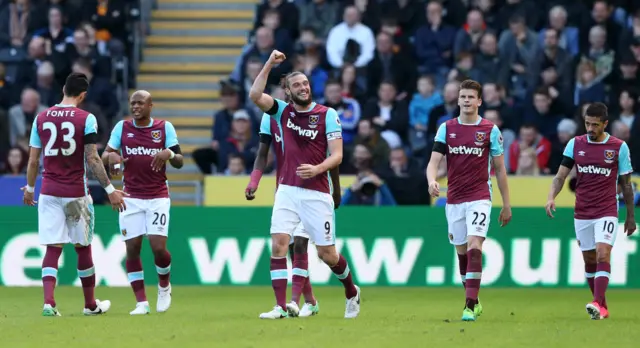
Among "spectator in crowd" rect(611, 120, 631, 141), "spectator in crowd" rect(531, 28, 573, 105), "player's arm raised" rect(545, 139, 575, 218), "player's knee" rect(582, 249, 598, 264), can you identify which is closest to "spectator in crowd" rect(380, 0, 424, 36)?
"spectator in crowd" rect(531, 28, 573, 105)

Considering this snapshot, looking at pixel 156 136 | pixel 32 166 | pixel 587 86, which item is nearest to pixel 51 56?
pixel 587 86

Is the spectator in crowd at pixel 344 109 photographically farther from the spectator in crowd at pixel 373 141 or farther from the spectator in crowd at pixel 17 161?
the spectator in crowd at pixel 17 161

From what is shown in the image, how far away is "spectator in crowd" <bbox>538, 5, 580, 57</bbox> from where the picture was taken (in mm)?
23567

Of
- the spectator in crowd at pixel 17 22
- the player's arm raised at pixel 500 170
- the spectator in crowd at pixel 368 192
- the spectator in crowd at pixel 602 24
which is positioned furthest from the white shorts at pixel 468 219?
the spectator in crowd at pixel 17 22

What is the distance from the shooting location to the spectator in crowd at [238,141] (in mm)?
22516

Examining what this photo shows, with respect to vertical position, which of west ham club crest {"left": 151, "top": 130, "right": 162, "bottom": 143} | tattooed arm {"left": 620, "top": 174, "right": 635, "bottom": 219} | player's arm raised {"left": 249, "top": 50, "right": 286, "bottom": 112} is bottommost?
tattooed arm {"left": 620, "top": 174, "right": 635, "bottom": 219}

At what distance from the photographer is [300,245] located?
14172mm

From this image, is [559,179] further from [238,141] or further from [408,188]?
[238,141]

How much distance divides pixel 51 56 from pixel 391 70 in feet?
20.4

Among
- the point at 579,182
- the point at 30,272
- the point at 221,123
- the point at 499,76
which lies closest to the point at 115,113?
the point at 221,123

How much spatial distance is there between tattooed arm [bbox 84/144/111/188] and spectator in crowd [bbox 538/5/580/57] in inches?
452

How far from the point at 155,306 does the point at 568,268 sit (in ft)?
21.8

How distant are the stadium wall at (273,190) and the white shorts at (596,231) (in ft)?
17.0

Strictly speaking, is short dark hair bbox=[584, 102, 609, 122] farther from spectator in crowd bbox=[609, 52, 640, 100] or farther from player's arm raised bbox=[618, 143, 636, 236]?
spectator in crowd bbox=[609, 52, 640, 100]
